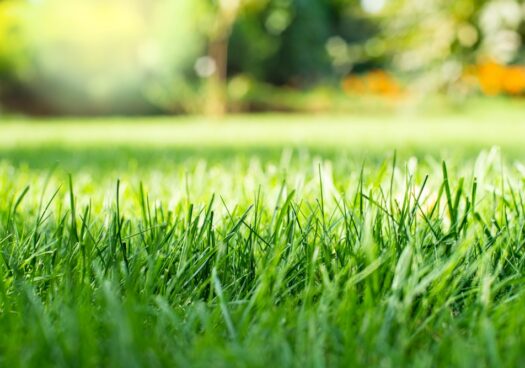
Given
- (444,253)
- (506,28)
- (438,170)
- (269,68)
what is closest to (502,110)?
(506,28)

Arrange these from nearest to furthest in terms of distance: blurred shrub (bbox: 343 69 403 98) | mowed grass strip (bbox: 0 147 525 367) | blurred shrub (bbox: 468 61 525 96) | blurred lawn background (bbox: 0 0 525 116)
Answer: mowed grass strip (bbox: 0 147 525 367), blurred lawn background (bbox: 0 0 525 116), blurred shrub (bbox: 468 61 525 96), blurred shrub (bbox: 343 69 403 98)

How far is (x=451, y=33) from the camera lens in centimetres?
819

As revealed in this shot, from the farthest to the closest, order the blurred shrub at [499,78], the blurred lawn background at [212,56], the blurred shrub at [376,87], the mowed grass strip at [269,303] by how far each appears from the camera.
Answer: the blurred shrub at [376,87] → the blurred shrub at [499,78] → the blurred lawn background at [212,56] → the mowed grass strip at [269,303]

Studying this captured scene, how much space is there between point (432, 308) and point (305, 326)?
16 centimetres

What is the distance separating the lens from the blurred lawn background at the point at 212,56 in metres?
8.69

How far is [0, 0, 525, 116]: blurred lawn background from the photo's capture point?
8.69 m

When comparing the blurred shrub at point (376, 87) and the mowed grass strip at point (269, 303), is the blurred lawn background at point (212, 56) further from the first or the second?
the mowed grass strip at point (269, 303)

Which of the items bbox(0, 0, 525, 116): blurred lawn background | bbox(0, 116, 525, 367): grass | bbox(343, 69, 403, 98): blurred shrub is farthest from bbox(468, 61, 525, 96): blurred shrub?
bbox(0, 116, 525, 367): grass

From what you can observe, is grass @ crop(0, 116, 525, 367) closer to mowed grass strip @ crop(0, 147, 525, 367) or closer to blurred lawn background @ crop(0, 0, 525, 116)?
mowed grass strip @ crop(0, 147, 525, 367)

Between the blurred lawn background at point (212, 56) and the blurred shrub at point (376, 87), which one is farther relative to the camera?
the blurred shrub at point (376, 87)

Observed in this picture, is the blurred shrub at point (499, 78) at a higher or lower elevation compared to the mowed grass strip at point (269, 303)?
higher

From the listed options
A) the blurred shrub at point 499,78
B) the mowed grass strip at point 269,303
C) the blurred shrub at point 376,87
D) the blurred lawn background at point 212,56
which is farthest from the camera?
the blurred shrub at point 376,87

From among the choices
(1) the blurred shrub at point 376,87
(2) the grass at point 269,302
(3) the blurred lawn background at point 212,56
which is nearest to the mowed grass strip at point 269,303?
(2) the grass at point 269,302

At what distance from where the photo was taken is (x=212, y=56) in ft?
46.0
